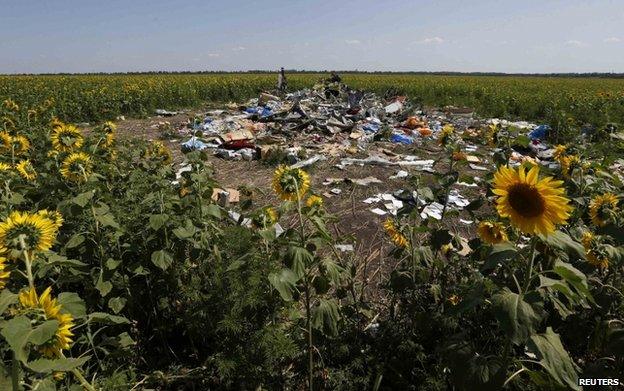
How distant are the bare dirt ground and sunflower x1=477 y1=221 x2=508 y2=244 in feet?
1.89

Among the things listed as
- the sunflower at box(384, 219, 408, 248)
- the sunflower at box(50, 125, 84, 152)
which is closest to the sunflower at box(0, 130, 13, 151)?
the sunflower at box(50, 125, 84, 152)

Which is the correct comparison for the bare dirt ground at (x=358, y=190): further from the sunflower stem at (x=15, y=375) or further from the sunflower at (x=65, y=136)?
the sunflower stem at (x=15, y=375)

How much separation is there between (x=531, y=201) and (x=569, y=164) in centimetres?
165

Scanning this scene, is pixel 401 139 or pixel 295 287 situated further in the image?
pixel 401 139

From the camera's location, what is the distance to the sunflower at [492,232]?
2.48m

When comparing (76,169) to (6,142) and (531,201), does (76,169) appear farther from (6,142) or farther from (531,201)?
(531,201)

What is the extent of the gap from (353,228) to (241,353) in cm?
299

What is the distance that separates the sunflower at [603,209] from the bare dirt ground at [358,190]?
108cm

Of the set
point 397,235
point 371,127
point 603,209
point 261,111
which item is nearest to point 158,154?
point 397,235

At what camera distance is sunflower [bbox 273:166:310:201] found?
7.14 feet

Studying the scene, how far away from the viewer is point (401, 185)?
672 cm

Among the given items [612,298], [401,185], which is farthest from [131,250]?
[401,185]

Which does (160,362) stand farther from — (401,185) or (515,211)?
(401,185)

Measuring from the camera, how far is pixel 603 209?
2357mm
